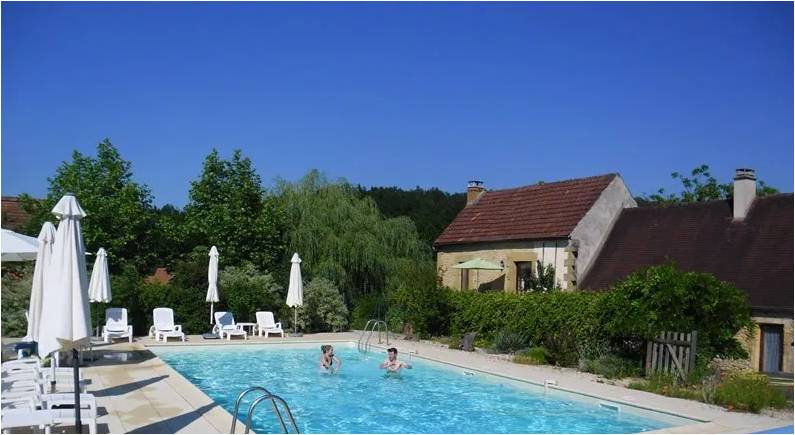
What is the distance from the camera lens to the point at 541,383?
1429cm

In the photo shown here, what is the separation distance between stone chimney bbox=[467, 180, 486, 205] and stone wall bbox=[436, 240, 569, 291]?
9.93 ft

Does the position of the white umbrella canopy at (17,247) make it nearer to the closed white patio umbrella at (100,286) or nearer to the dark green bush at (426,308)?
the closed white patio umbrella at (100,286)

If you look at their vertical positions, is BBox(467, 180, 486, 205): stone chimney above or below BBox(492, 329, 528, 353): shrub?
above

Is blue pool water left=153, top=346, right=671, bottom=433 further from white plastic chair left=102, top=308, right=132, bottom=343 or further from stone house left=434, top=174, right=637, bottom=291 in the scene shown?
stone house left=434, top=174, right=637, bottom=291

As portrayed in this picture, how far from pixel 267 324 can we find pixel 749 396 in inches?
597

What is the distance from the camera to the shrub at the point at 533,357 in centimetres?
1742

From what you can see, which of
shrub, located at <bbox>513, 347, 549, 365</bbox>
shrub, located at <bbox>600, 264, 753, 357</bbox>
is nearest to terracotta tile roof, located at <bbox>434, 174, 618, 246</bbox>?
shrub, located at <bbox>513, 347, 549, 365</bbox>

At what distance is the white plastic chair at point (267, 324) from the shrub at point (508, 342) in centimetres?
714

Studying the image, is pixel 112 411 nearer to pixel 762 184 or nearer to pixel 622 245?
pixel 622 245

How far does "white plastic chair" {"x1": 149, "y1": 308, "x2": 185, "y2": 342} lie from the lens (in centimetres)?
2097

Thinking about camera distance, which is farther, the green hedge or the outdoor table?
the outdoor table

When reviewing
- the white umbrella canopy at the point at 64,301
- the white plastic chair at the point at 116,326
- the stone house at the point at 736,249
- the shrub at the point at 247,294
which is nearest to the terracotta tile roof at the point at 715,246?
the stone house at the point at 736,249

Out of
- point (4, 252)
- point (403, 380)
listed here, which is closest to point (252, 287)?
point (403, 380)

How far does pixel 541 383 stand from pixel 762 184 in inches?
1314
